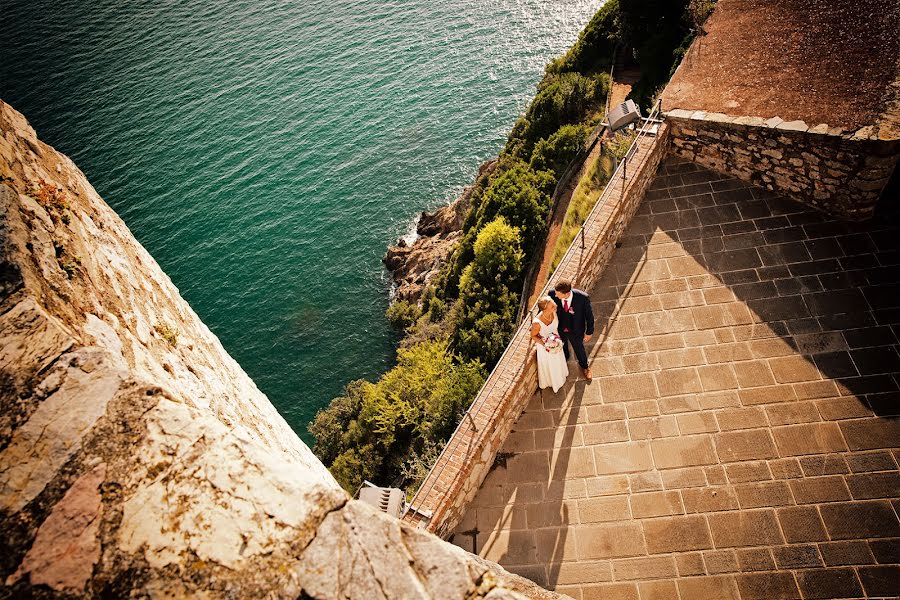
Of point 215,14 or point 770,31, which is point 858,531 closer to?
point 770,31

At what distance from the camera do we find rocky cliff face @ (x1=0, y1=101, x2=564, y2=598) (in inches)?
97.2

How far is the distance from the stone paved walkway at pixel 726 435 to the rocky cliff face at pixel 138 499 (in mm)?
3694

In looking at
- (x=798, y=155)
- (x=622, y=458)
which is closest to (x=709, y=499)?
Answer: (x=622, y=458)

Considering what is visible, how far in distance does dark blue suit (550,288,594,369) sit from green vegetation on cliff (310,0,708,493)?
6594mm

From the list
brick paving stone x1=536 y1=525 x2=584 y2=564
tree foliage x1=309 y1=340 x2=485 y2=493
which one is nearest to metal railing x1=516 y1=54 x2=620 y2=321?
tree foliage x1=309 y1=340 x2=485 y2=493

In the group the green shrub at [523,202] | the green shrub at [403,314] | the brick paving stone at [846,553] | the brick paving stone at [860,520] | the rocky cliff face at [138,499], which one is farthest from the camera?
the green shrub at [403,314]

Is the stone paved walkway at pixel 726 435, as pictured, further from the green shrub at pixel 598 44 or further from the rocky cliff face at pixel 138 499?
the green shrub at pixel 598 44

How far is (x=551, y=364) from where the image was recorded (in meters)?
7.34

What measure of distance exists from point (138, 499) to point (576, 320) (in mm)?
5894

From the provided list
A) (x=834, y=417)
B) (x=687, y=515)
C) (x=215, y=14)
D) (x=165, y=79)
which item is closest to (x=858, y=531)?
(x=834, y=417)

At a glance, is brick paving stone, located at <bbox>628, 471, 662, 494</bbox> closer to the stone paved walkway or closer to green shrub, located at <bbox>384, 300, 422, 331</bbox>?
the stone paved walkway

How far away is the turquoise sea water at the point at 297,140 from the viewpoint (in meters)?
32.0

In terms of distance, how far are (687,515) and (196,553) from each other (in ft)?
20.1

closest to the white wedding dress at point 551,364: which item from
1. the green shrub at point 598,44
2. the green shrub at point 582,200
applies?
the green shrub at point 582,200
